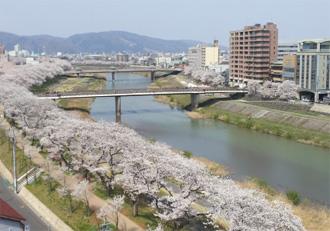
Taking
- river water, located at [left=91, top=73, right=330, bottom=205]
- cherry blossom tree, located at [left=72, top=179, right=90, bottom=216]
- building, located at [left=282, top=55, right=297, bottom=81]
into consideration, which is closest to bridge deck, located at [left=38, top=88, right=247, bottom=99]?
river water, located at [left=91, top=73, right=330, bottom=205]

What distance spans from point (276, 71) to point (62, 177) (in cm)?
3589

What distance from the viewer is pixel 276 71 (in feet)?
161

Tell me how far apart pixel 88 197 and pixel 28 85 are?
33439mm

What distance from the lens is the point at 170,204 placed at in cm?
1200

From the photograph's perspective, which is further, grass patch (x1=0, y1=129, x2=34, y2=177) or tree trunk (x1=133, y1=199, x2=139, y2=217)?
grass patch (x1=0, y1=129, x2=34, y2=177)

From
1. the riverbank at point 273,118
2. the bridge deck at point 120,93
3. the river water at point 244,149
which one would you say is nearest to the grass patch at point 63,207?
the river water at point 244,149

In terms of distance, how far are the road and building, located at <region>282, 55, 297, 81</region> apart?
30927 mm

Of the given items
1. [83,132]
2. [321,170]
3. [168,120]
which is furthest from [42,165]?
[168,120]

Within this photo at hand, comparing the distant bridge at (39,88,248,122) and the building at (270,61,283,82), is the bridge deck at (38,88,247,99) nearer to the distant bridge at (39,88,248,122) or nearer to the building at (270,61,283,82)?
the distant bridge at (39,88,248,122)

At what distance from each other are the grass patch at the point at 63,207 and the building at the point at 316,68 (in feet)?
90.9

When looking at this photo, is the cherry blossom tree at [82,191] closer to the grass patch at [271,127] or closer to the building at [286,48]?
the grass patch at [271,127]

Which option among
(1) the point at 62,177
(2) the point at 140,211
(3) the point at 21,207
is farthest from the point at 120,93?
(2) the point at 140,211

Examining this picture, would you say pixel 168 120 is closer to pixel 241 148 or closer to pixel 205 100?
pixel 205 100

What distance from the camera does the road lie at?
13.4 meters
